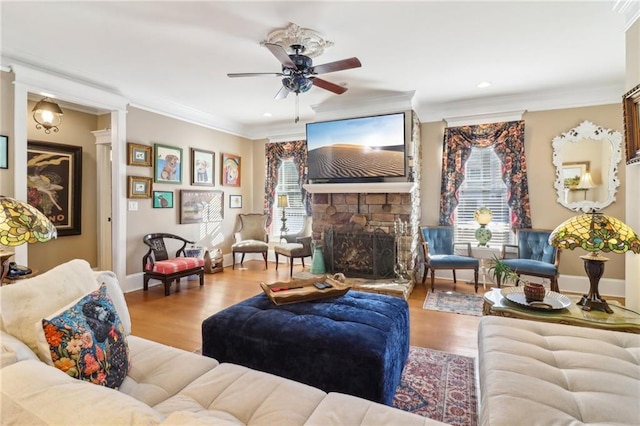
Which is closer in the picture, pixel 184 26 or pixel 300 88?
pixel 184 26

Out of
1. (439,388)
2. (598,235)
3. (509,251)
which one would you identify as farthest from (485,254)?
(439,388)

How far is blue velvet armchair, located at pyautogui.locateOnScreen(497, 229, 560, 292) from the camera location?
3832mm

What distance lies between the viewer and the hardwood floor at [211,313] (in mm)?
2828

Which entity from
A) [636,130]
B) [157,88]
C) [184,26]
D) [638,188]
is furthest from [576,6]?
[157,88]

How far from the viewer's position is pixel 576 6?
2379 millimetres

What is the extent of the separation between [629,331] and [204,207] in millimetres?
5288

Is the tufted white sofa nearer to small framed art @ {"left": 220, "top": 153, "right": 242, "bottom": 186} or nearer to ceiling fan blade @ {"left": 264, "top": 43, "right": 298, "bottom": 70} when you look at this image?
ceiling fan blade @ {"left": 264, "top": 43, "right": 298, "bottom": 70}

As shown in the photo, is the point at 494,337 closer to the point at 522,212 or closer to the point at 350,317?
the point at 350,317

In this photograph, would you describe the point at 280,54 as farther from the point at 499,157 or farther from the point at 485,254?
the point at 485,254

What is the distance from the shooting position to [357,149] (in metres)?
4.48

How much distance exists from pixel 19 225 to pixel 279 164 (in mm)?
5006

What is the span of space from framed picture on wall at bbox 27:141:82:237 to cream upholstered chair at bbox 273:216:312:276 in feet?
10.1

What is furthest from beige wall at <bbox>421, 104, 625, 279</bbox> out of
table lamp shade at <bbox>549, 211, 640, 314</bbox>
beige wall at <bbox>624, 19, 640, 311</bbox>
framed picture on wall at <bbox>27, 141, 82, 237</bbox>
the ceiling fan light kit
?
framed picture on wall at <bbox>27, 141, 82, 237</bbox>

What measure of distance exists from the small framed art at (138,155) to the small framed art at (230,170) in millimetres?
1466
